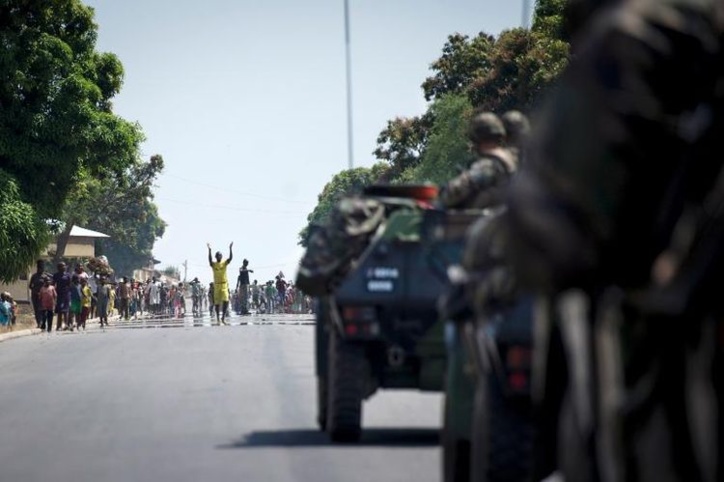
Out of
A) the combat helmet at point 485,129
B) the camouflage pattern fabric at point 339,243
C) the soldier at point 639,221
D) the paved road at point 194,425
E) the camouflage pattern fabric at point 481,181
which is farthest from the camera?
the camouflage pattern fabric at point 339,243

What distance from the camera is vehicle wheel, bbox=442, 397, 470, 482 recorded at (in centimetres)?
703

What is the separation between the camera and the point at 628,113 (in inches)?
128

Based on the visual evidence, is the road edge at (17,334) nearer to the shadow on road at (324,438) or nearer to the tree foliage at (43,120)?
the tree foliage at (43,120)

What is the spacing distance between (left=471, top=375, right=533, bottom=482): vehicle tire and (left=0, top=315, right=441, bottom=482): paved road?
10.4 ft

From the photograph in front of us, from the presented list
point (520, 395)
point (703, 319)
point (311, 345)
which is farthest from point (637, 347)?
point (311, 345)

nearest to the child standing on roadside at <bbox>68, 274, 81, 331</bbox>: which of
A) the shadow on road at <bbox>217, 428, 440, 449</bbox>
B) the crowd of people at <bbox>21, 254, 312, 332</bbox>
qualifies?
the crowd of people at <bbox>21, 254, 312, 332</bbox>

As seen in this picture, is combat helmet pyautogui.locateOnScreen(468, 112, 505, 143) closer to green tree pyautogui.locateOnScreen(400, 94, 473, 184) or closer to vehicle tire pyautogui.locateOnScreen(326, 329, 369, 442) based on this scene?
vehicle tire pyautogui.locateOnScreen(326, 329, 369, 442)

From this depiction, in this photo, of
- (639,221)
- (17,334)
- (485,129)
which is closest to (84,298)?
(17,334)

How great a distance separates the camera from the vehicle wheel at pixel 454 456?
277 inches

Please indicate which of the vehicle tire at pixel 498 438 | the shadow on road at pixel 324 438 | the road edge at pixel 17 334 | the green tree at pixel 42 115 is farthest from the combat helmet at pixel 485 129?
the green tree at pixel 42 115

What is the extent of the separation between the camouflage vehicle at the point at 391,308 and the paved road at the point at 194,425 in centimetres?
40

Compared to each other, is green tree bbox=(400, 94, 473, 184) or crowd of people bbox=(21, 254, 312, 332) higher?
green tree bbox=(400, 94, 473, 184)

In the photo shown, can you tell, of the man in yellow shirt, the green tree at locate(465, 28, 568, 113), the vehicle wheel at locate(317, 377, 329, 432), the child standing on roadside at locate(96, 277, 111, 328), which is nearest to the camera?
the vehicle wheel at locate(317, 377, 329, 432)

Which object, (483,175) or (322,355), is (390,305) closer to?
Result: (483,175)
